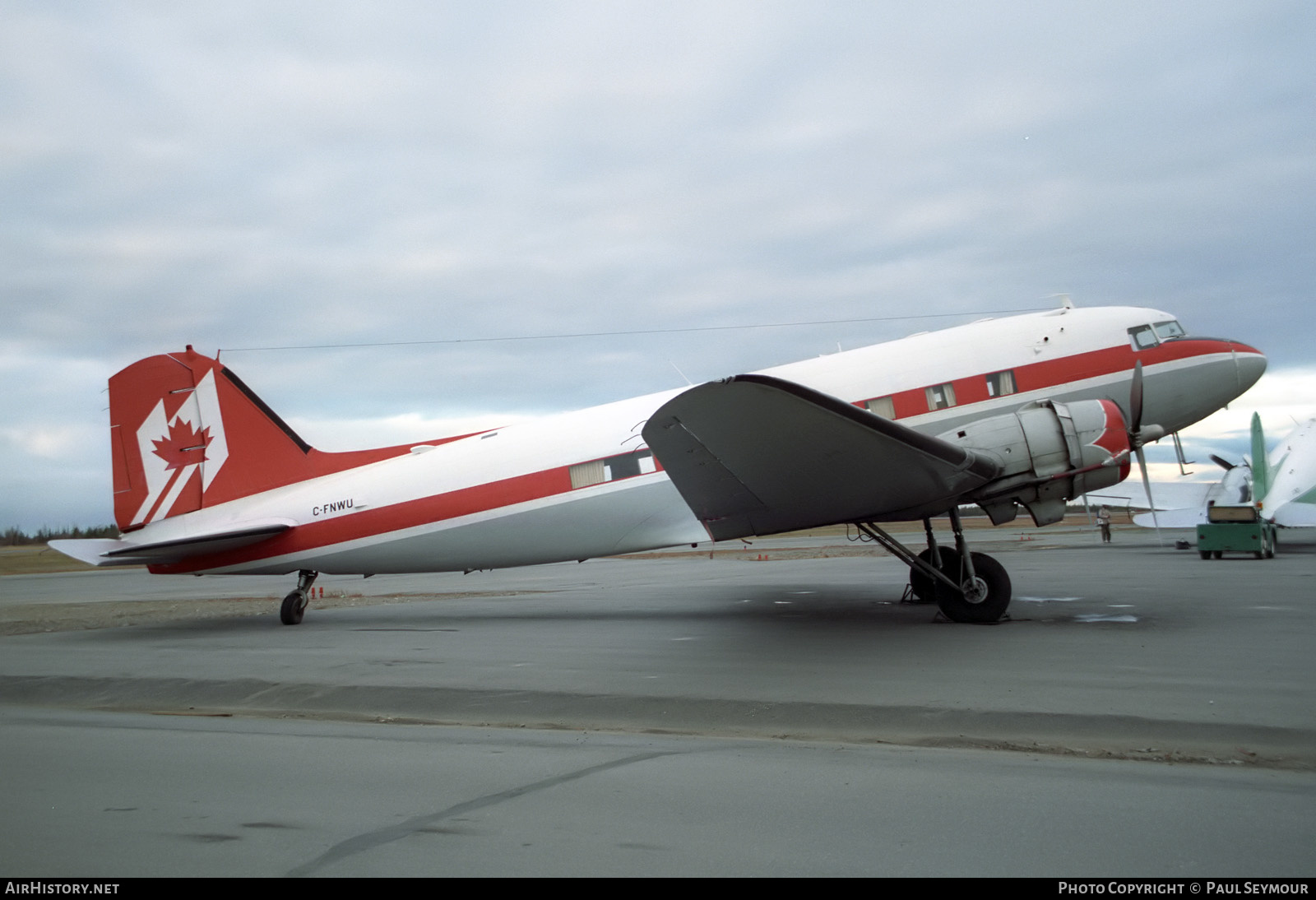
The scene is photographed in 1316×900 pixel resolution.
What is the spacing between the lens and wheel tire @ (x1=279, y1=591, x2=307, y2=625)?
13.2 metres

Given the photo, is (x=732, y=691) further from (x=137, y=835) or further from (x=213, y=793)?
(x=137, y=835)

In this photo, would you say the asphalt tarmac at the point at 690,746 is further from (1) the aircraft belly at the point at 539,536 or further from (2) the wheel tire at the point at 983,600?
(1) the aircraft belly at the point at 539,536

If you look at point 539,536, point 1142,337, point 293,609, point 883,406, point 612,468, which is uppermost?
point 1142,337

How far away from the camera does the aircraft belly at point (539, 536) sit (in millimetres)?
11898

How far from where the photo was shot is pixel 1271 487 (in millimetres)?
25344

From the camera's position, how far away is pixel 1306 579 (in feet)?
47.2

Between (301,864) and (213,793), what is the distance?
4.84ft

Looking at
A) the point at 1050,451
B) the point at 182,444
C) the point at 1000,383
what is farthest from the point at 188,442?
the point at 1050,451

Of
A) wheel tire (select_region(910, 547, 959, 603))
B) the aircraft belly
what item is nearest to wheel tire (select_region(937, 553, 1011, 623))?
wheel tire (select_region(910, 547, 959, 603))

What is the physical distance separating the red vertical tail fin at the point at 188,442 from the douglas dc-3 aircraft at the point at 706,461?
0.03 metres

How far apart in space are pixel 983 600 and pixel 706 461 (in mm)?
3930

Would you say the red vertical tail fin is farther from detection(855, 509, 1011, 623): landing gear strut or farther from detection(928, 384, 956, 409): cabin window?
detection(928, 384, 956, 409): cabin window

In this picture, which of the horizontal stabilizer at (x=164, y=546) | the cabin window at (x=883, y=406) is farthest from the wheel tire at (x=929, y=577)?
the horizontal stabilizer at (x=164, y=546)

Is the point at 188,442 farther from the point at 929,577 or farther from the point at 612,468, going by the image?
the point at 929,577
